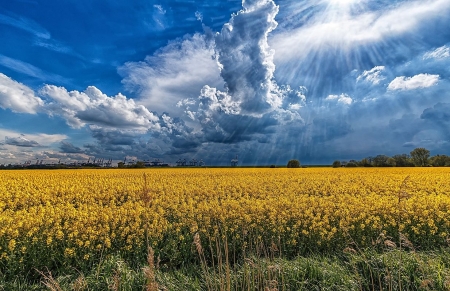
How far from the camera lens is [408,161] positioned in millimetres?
76125

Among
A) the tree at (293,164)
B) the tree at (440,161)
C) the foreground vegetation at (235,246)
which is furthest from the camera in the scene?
the tree at (440,161)

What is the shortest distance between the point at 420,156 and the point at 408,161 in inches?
272

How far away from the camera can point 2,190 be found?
690 inches

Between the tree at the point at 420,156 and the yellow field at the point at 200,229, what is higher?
the tree at the point at 420,156

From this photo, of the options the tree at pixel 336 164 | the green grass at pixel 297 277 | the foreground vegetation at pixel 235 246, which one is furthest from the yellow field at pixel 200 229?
the tree at pixel 336 164

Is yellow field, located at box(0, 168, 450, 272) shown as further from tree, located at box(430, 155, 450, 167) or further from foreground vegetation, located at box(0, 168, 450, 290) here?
tree, located at box(430, 155, 450, 167)

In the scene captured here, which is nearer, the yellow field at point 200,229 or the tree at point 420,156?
the yellow field at point 200,229

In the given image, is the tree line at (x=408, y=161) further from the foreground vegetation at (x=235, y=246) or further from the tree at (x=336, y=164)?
the foreground vegetation at (x=235, y=246)

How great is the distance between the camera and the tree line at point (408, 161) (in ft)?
236

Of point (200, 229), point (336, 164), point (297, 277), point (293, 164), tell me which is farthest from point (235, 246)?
point (336, 164)

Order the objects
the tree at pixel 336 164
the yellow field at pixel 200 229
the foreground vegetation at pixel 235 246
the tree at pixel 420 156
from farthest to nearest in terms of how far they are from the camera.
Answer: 1. the tree at pixel 420 156
2. the tree at pixel 336 164
3. the yellow field at pixel 200 229
4. the foreground vegetation at pixel 235 246

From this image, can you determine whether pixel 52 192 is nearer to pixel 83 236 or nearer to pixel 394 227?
pixel 83 236

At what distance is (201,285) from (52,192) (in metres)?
15.8

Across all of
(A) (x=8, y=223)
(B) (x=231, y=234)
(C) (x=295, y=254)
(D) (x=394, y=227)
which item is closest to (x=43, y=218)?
(A) (x=8, y=223)
